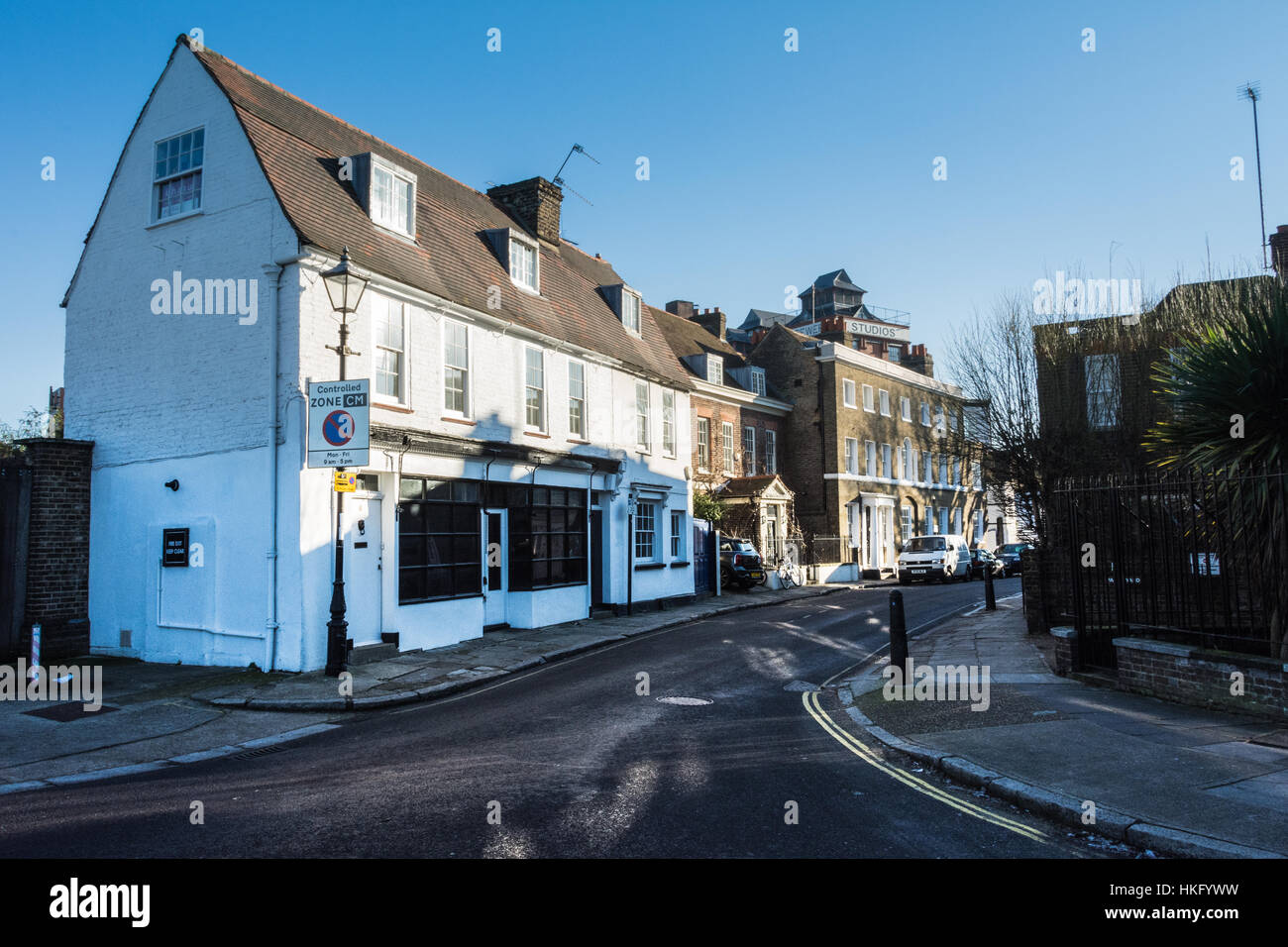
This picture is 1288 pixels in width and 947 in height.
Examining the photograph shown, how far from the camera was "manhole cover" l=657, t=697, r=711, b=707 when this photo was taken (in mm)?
10828

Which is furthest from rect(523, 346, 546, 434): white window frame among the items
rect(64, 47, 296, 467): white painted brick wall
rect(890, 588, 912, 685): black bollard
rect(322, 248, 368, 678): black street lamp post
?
rect(890, 588, 912, 685): black bollard

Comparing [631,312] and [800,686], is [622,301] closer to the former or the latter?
[631,312]

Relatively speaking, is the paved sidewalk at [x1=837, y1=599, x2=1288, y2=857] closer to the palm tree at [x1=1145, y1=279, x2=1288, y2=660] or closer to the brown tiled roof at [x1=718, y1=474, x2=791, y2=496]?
the palm tree at [x1=1145, y1=279, x2=1288, y2=660]

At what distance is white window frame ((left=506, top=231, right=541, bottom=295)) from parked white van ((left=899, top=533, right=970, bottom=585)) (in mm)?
23456

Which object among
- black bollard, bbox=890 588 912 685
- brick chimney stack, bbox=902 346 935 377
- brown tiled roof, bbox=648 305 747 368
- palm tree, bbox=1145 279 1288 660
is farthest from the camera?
brick chimney stack, bbox=902 346 935 377

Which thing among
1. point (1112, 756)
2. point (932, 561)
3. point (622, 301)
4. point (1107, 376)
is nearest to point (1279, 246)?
point (1107, 376)

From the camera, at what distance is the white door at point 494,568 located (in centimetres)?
1730

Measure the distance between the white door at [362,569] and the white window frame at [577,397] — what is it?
6859 mm

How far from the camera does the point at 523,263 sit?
68.8ft

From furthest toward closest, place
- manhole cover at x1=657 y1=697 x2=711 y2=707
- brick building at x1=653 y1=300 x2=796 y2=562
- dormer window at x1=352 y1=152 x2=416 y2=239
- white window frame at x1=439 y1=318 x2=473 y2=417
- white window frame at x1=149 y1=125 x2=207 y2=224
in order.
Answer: brick building at x1=653 y1=300 x2=796 y2=562 → white window frame at x1=439 y1=318 x2=473 y2=417 → dormer window at x1=352 y1=152 x2=416 y2=239 → white window frame at x1=149 y1=125 x2=207 y2=224 → manhole cover at x1=657 y1=697 x2=711 y2=707

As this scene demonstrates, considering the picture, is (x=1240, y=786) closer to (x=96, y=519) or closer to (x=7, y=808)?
(x=7, y=808)

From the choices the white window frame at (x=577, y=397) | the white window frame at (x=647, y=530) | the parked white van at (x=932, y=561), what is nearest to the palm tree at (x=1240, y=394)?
the white window frame at (x=577, y=397)

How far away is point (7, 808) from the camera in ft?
22.3

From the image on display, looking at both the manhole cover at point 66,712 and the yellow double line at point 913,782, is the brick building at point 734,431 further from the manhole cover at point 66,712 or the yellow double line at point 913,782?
the manhole cover at point 66,712
